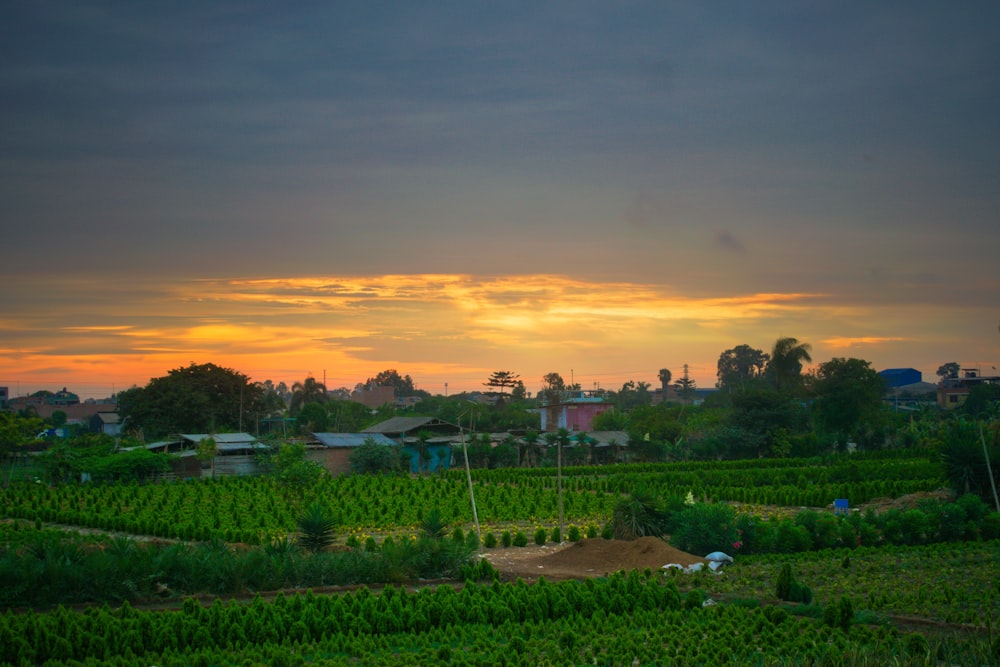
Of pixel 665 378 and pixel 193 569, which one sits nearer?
pixel 193 569

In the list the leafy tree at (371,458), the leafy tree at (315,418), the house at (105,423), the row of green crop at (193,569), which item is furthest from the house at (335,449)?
the house at (105,423)

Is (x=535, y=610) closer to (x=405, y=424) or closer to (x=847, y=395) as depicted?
(x=405, y=424)

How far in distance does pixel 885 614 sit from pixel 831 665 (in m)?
4.53

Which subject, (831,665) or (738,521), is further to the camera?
(738,521)

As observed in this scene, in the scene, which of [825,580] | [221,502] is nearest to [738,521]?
[825,580]

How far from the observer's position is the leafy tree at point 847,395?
225ft

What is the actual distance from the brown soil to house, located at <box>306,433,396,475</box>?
30.4 metres

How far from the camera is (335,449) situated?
54688mm

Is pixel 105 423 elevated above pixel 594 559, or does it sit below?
above

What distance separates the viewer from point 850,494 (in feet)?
124

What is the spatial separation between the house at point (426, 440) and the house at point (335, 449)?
2.33 m

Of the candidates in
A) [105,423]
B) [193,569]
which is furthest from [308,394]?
[193,569]

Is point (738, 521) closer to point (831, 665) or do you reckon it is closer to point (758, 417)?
point (831, 665)

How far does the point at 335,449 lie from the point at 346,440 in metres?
2.08
